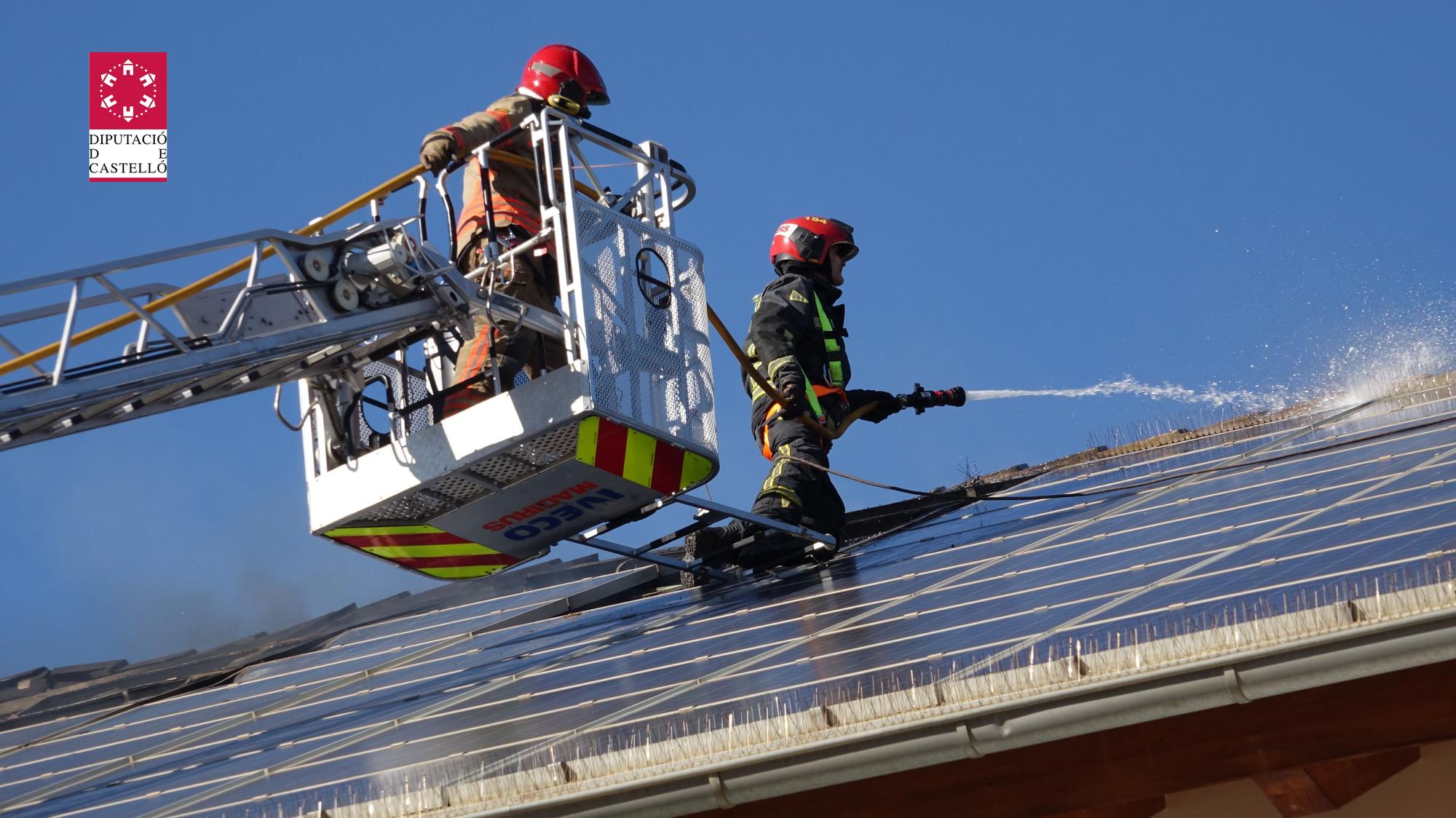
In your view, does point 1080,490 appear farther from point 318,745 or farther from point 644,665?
point 318,745

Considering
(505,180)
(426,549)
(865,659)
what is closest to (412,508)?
(426,549)

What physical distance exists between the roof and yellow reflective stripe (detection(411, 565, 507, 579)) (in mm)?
531

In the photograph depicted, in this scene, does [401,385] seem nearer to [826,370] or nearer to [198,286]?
[198,286]

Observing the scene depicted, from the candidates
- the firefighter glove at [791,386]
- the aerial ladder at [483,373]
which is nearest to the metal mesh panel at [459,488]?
the aerial ladder at [483,373]

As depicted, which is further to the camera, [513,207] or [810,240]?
[810,240]

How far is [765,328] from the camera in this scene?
11906 millimetres

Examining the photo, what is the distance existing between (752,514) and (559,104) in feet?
10.2

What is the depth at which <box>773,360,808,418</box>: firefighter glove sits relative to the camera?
1163 cm

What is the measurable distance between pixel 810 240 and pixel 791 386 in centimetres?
159

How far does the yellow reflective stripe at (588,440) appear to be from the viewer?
9.52 meters

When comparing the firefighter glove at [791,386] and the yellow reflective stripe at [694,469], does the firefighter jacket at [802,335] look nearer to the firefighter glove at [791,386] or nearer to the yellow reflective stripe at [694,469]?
the firefighter glove at [791,386]

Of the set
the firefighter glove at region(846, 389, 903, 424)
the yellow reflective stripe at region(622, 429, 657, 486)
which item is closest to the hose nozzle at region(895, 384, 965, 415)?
the firefighter glove at region(846, 389, 903, 424)

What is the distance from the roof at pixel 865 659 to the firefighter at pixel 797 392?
16.1 inches

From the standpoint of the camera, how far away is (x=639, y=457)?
396 inches
